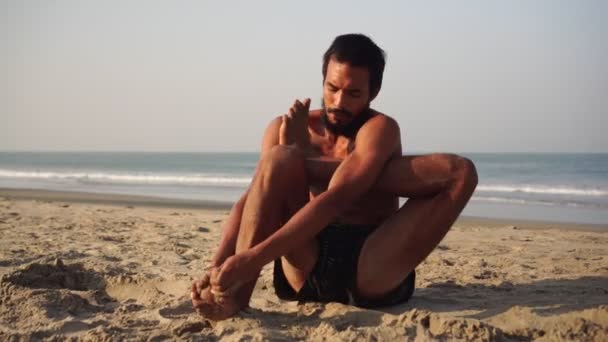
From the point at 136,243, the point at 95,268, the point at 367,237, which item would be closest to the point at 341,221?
the point at 367,237

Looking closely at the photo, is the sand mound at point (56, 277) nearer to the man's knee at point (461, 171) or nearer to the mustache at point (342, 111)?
the mustache at point (342, 111)

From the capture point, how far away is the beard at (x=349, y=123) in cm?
290

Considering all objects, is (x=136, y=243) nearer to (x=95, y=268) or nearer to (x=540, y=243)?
(x=95, y=268)

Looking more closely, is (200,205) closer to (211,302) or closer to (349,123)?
(349,123)

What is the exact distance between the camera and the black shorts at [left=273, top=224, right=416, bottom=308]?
2.75 metres

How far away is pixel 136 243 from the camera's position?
5.24m

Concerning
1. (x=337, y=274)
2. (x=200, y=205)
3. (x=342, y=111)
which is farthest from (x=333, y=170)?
(x=200, y=205)

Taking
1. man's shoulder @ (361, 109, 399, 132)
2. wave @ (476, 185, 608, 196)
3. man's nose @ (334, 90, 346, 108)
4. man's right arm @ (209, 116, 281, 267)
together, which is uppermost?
man's nose @ (334, 90, 346, 108)

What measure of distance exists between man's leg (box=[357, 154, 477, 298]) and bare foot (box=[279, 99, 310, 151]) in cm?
51

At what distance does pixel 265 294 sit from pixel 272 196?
1.02 m

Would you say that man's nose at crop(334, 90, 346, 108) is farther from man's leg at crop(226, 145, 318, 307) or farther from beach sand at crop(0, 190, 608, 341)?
beach sand at crop(0, 190, 608, 341)

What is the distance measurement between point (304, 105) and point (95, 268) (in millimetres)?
1880

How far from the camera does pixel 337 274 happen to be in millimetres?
2803

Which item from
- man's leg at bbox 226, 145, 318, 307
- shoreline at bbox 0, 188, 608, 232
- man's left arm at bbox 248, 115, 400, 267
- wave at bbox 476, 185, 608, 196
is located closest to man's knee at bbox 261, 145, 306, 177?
man's leg at bbox 226, 145, 318, 307
